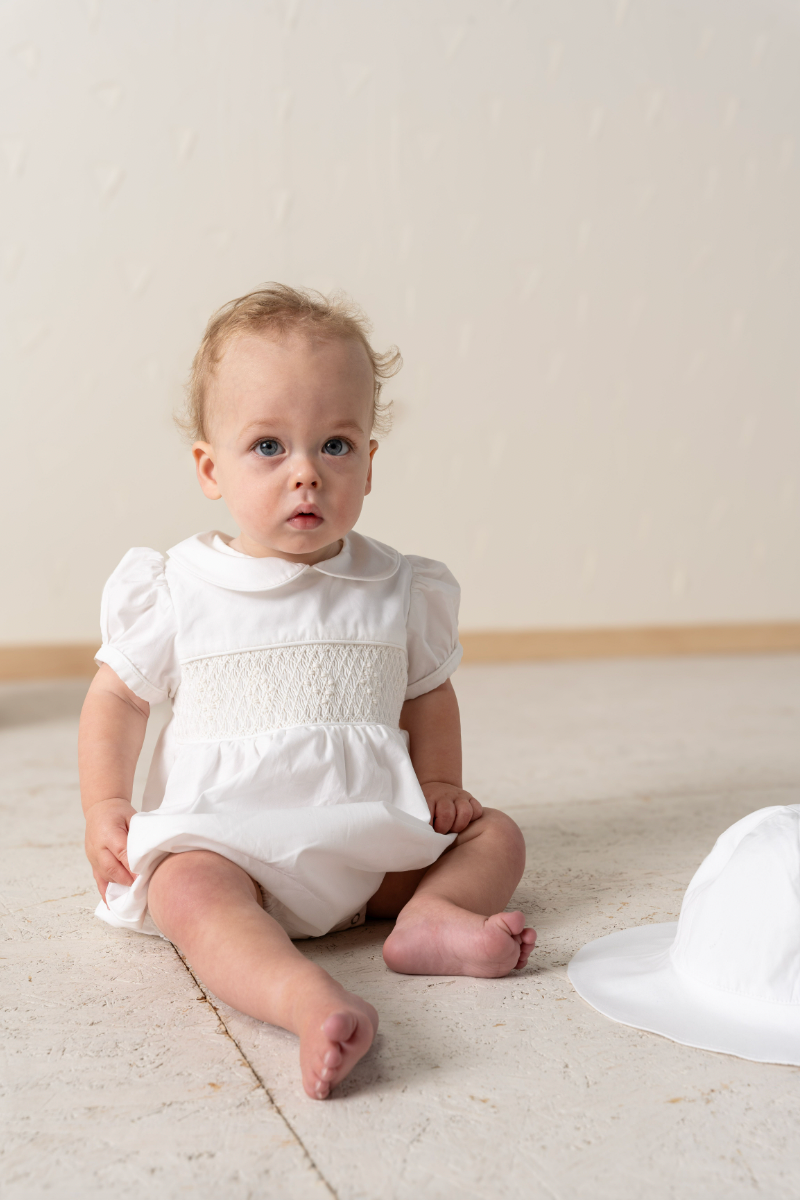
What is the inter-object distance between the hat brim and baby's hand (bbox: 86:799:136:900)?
1.15 ft

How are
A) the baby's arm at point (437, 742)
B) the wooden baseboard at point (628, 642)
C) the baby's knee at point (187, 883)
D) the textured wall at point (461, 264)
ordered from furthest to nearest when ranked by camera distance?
the wooden baseboard at point (628, 642)
the textured wall at point (461, 264)
the baby's arm at point (437, 742)
the baby's knee at point (187, 883)

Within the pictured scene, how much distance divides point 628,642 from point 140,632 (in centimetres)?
189

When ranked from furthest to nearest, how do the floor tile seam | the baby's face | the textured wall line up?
the textured wall
the baby's face
the floor tile seam

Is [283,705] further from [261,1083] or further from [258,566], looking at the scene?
[261,1083]

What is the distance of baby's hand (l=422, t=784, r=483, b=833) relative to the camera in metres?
0.94

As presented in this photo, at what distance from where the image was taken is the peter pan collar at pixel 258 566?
911 millimetres

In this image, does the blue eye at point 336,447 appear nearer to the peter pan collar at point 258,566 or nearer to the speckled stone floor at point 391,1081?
the peter pan collar at point 258,566

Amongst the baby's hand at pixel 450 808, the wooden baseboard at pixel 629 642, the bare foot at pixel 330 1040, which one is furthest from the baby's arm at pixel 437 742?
the wooden baseboard at pixel 629 642

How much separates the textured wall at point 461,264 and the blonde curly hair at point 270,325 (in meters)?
1.30

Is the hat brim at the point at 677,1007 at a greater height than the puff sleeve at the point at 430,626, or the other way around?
the puff sleeve at the point at 430,626

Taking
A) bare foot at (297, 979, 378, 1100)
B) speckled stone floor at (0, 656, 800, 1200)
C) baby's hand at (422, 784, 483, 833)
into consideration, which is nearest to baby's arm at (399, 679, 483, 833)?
baby's hand at (422, 784, 483, 833)

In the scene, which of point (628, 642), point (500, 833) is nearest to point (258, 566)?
point (500, 833)

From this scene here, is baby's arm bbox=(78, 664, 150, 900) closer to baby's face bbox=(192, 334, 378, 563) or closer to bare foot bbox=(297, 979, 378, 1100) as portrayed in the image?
baby's face bbox=(192, 334, 378, 563)

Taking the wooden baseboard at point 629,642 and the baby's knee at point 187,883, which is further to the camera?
the wooden baseboard at point 629,642
